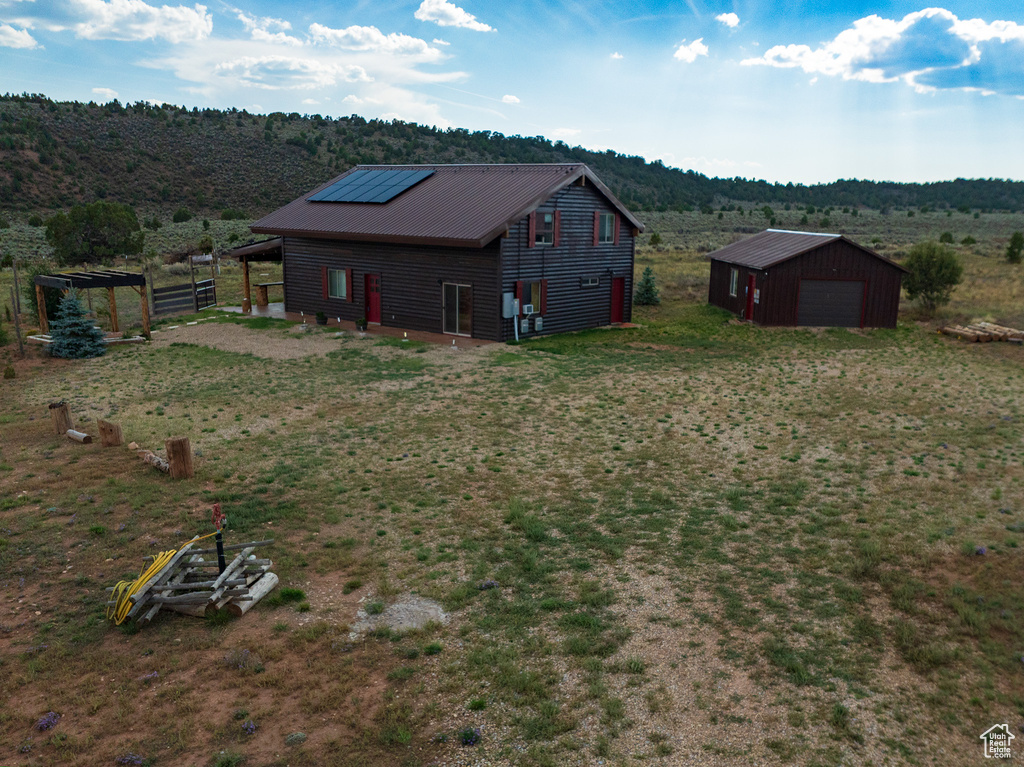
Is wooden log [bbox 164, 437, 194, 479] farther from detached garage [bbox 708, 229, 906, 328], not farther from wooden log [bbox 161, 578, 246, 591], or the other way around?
detached garage [bbox 708, 229, 906, 328]

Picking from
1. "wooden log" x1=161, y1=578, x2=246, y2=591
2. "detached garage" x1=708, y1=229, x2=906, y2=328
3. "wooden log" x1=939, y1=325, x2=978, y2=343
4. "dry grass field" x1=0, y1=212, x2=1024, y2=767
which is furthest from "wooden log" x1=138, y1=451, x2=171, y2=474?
"wooden log" x1=939, y1=325, x2=978, y2=343

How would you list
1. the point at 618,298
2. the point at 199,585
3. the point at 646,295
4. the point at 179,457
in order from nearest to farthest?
the point at 199,585, the point at 179,457, the point at 618,298, the point at 646,295

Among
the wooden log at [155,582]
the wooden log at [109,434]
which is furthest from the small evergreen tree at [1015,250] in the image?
the wooden log at [155,582]

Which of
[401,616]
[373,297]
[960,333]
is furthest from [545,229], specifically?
[401,616]

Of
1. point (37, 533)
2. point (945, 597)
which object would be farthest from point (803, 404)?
point (37, 533)

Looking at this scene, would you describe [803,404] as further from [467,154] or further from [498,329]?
[467,154]

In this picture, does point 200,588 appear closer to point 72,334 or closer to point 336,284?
point 72,334
